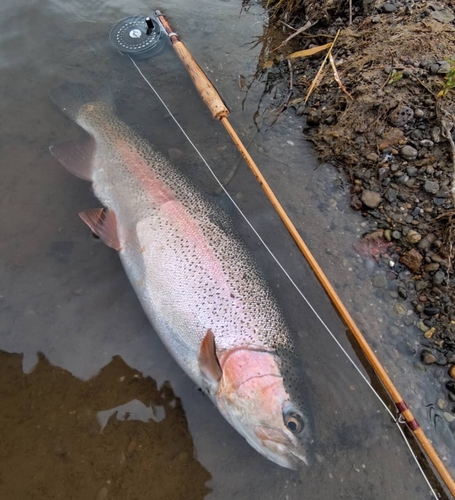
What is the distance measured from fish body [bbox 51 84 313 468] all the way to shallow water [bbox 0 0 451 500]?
10.8 inches

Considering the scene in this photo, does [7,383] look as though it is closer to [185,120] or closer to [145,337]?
[145,337]

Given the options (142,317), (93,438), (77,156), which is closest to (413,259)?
(142,317)

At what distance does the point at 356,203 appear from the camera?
344 cm

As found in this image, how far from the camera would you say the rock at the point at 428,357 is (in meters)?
2.78

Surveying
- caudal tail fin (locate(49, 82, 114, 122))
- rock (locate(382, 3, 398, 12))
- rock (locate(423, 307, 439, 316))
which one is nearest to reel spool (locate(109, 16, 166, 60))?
caudal tail fin (locate(49, 82, 114, 122))

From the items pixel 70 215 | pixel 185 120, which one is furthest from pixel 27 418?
pixel 185 120

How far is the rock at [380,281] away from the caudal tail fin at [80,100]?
2.71m

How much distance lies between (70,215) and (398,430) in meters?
2.94

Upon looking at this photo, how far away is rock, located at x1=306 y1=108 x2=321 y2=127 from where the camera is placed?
3.89 m

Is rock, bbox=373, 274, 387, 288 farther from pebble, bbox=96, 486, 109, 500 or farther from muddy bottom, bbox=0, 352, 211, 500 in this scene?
pebble, bbox=96, 486, 109, 500

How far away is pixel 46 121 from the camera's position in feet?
12.3

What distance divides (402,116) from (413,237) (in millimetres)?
1132

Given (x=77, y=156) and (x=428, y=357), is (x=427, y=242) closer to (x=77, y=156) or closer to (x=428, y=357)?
(x=428, y=357)

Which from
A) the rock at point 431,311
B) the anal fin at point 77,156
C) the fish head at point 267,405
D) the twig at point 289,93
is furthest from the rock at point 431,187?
the anal fin at point 77,156
